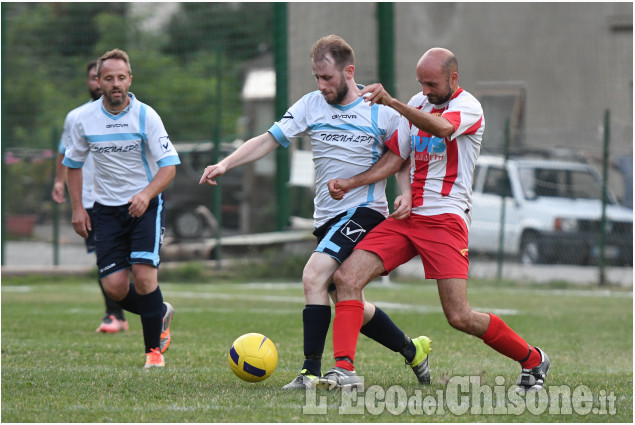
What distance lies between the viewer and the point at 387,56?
15.2m

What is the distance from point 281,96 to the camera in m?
15.5

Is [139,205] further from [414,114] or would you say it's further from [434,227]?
[414,114]

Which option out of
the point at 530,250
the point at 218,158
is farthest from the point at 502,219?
the point at 218,158

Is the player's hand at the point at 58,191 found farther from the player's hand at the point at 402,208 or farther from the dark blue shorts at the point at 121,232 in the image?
the player's hand at the point at 402,208

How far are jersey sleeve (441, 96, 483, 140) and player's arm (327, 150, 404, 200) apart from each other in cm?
43

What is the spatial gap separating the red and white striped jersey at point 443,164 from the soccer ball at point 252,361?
4.06 ft

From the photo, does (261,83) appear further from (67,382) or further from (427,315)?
(67,382)

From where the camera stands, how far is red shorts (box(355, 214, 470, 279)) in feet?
18.6

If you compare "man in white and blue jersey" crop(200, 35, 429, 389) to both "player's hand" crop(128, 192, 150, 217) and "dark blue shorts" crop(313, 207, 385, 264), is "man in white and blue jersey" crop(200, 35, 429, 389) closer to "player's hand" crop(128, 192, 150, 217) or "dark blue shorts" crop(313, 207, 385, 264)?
"dark blue shorts" crop(313, 207, 385, 264)

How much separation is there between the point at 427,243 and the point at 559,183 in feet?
35.5

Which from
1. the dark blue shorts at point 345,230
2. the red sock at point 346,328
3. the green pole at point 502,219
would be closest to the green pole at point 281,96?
the green pole at point 502,219

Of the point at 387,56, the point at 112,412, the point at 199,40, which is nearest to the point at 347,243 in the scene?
the point at 112,412

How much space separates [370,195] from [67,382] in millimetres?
2188

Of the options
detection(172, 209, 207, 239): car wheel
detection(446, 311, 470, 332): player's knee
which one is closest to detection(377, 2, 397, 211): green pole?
detection(172, 209, 207, 239): car wheel
